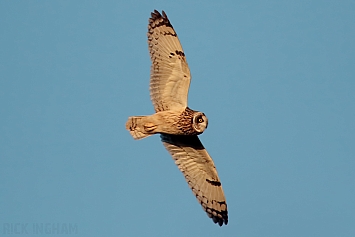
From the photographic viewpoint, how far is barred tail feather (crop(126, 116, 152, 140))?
10180 mm

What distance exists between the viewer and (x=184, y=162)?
10.9 meters

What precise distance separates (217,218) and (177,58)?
2857mm

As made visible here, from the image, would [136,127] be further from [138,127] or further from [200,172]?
[200,172]

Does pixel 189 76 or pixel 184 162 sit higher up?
pixel 189 76

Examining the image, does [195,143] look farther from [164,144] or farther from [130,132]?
[130,132]

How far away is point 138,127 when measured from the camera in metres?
10.2

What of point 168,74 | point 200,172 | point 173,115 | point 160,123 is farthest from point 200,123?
point 200,172

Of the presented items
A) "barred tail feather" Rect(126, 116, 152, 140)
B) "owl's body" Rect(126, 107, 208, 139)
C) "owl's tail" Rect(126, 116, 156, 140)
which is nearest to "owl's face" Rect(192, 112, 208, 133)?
"owl's body" Rect(126, 107, 208, 139)

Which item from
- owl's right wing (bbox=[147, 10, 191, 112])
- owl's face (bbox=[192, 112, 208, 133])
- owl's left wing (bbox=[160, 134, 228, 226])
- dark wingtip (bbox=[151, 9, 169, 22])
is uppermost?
dark wingtip (bbox=[151, 9, 169, 22])

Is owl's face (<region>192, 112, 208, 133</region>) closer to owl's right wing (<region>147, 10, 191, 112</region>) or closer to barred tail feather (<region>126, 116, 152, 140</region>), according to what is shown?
owl's right wing (<region>147, 10, 191, 112</region>)

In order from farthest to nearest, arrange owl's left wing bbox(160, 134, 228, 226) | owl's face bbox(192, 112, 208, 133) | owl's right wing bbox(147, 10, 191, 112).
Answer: owl's left wing bbox(160, 134, 228, 226), owl's right wing bbox(147, 10, 191, 112), owl's face bbox(192, 112, 208, 133)

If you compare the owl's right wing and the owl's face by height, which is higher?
the owl's right wing

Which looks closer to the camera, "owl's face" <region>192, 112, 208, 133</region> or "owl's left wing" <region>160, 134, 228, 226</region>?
"owl's face" <region>192, 112, 208, 133</region>

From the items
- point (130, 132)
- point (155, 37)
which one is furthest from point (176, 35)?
point (130, 132)
